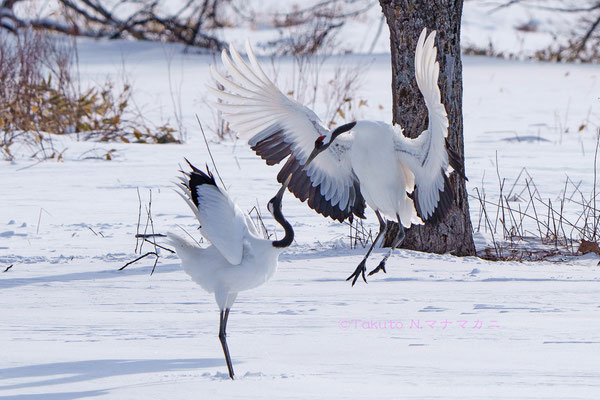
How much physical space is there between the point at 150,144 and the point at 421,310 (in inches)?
198

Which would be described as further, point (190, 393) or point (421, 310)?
point (421, 310)

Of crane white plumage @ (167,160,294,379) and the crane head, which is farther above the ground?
the crane head

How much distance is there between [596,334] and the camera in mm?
2984

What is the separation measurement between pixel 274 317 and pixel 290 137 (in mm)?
987

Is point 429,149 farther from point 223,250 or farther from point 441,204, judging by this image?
point 223,250

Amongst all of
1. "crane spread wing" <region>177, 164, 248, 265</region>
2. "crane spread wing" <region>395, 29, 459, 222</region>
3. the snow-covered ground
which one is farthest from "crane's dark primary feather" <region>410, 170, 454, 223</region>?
"crane spread wing" <region>177, 164, 248, 265</region>

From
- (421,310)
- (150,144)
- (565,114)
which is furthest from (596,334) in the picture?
(565,114)

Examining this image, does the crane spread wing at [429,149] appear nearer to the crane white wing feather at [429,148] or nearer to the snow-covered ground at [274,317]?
the crane white wing feather at [429,148]

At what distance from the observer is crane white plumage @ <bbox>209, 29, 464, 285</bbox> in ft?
12.1

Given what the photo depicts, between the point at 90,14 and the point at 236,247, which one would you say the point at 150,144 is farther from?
the point at 90,14

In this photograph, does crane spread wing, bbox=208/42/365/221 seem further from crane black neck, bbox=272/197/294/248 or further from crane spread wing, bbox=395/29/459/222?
crane black neck, bbox=272/197/294/248

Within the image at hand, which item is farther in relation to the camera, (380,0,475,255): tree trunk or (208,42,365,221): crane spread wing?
(380,0,475,255): tree trunk

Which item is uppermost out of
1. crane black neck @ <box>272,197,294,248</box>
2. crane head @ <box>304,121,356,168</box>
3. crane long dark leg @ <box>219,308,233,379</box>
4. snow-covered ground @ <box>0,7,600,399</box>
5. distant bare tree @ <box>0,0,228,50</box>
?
distant bare tree @ <box>0,0,228,50</box>

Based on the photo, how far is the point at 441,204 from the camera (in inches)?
157
